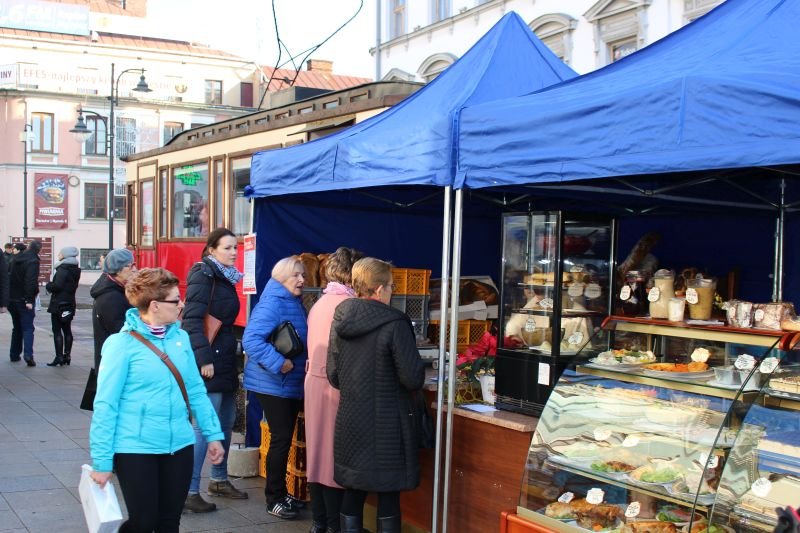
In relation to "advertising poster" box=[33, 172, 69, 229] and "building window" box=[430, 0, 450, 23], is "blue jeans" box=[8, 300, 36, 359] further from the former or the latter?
"advertising poster" box=[33, 172, 69, 229]

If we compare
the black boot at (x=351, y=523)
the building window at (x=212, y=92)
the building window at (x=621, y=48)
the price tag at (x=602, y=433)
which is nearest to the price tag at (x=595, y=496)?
the price tag at (x=602, y=433)

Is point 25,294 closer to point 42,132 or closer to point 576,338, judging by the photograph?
point 576,338

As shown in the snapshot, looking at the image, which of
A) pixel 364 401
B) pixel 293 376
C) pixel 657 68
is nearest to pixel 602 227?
pixel 657 68

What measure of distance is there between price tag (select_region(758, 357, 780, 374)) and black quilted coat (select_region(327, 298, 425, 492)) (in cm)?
161

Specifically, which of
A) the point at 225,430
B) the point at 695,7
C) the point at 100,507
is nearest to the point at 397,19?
the point at 695,7

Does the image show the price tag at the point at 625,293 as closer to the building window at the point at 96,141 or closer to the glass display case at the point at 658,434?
the glass display case at the point at 658,434

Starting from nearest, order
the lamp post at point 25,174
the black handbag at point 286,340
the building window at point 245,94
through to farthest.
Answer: the black handbag at point 286,340 < the lamp post at point 25,174 < the building window at point 245,94

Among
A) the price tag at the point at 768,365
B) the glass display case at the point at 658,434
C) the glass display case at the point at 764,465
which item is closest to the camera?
the glass display case at the point at 764,465

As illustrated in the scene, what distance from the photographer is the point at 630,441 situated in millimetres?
4129

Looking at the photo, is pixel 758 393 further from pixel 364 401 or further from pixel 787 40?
pixel 364 401

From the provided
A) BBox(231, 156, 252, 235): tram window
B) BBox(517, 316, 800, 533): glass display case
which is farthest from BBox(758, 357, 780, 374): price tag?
A: BBox(231, 156, 252, 235): tram window

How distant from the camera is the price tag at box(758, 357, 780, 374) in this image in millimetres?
3828

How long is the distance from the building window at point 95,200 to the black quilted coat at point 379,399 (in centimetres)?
4580

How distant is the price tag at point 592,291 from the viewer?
4.95 metres
